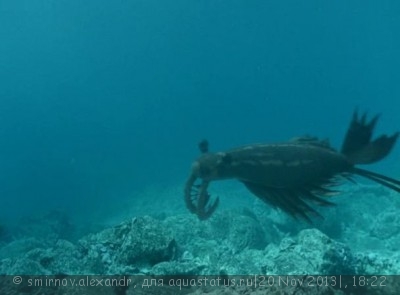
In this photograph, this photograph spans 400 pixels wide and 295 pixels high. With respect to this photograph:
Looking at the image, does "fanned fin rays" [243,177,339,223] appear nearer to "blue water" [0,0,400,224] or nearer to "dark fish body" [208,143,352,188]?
"dark fish body" [208,143,352,188]

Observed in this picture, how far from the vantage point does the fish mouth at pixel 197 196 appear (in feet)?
16.3

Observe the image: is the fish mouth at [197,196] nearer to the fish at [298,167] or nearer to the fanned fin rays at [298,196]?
the fish at [298,167]

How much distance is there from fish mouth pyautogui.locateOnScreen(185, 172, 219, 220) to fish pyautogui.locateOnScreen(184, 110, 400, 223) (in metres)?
0.01

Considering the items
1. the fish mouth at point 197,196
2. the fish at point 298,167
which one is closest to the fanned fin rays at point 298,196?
the fish at point 298,167

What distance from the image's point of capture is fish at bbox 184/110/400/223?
475 cm

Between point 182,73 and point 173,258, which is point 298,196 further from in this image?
point 182,73

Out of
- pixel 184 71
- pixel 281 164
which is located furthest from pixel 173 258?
pixel 184 71

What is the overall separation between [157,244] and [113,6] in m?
135

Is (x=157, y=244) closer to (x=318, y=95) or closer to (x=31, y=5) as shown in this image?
(x=318, y=95)

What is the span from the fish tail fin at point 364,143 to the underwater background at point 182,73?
182 feet

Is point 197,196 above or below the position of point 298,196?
above

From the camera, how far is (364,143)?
15.7ft

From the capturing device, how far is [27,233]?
74.0 feet

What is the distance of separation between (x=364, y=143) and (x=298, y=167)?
72 cm
